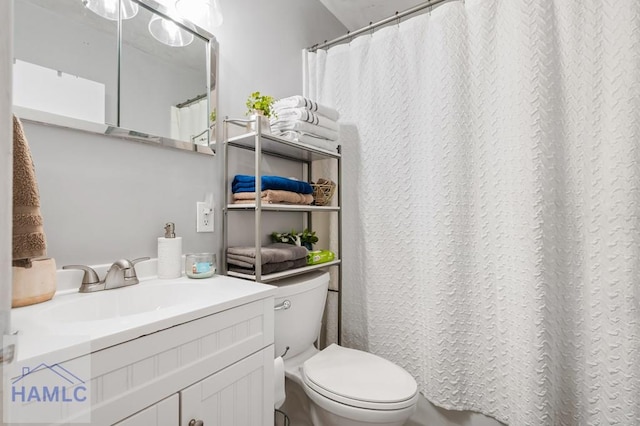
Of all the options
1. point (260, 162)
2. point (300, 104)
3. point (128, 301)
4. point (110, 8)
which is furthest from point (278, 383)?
point (110, 8)

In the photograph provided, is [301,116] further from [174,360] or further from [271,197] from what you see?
[174,360]

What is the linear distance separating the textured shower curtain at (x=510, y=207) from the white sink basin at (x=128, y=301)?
0.89 meters

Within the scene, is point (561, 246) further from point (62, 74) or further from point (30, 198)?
point (62, 74)

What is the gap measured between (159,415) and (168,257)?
51 cm

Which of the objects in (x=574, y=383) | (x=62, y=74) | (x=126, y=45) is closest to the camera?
(x=62, y=74)

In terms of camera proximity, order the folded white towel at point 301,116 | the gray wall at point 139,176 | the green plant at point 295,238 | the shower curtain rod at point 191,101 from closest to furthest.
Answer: the gray wall at point 139,176, the shower curtain rod at point 191,101, the folded white towel at point 301,116, the green plant at point 295,238

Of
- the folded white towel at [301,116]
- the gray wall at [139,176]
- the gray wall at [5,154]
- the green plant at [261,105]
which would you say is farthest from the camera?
the folded white towel at [301,116]

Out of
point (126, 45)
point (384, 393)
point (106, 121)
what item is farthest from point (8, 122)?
point (384, 393)

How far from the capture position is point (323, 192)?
1.55m

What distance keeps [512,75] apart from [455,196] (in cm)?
50

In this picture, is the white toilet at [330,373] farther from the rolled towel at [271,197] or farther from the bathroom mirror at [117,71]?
the bathroom mirror at [117,71]

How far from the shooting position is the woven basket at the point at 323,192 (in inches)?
60.7

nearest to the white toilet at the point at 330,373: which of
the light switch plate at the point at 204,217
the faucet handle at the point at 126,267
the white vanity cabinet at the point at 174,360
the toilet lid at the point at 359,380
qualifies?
the toilet lid at the point at 359,380

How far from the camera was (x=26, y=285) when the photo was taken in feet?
2.43
